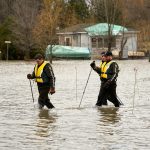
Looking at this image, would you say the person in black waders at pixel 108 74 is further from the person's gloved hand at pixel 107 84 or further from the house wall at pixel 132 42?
the house wall at pixel 132 42

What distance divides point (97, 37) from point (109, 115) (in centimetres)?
6864

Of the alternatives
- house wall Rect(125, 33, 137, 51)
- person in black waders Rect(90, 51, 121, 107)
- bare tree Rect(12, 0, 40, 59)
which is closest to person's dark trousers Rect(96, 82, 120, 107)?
person in black waders Rect(90, 51, 121, 107)

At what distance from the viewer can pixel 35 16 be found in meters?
79.8

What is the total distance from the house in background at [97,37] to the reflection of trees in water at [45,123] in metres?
65.4

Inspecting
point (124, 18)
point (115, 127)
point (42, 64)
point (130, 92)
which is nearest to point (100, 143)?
point (115, 127)

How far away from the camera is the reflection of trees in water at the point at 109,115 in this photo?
15205mm

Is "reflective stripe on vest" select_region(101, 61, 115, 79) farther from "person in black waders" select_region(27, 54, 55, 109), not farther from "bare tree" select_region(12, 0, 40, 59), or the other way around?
"bare tree" select_region(12, 0, 40, 59)

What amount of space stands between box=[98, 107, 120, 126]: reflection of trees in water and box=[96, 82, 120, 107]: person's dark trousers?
31 cm

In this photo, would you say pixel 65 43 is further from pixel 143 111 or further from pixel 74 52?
pixel 143 111

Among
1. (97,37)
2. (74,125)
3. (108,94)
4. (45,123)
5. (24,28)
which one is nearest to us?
(74,125)

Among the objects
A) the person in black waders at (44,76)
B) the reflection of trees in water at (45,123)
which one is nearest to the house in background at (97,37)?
the person in black waders at (44,76)

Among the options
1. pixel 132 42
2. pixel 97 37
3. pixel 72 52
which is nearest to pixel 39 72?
pixel 72 52

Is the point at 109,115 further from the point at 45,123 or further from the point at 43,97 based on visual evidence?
the point at 45,123

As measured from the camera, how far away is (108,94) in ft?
60.4
